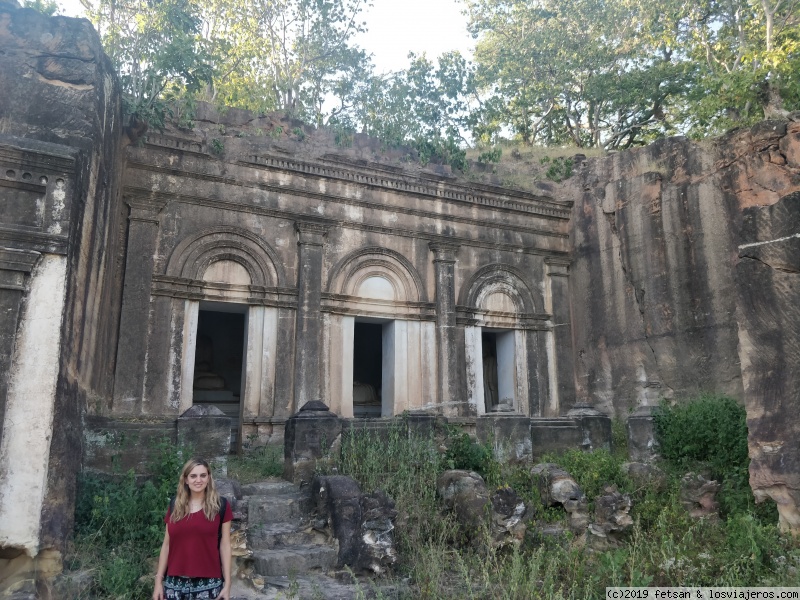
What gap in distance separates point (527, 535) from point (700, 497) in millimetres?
2039

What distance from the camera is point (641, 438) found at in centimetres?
937

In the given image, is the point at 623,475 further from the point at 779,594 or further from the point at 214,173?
the point at 214,173

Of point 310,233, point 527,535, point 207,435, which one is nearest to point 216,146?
point 310,233

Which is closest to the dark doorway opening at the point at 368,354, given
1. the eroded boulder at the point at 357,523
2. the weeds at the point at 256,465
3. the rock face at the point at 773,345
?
the weeds at the point at 256,465

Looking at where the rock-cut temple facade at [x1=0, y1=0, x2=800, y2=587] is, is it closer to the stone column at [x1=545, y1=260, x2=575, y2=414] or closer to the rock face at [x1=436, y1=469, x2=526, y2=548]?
the stone column at [x1=545, y1=260, x2=575, y2=414]

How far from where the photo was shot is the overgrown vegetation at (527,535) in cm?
491

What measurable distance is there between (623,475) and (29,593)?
6.35 m

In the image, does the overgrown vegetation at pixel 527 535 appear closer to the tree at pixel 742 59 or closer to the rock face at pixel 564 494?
the rock face at pixel 564 494

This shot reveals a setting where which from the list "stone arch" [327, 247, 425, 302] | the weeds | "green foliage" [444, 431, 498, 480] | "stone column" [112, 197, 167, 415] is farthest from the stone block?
"stone column" [112, 197, 167, 415]

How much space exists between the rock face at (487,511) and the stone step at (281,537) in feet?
4.50

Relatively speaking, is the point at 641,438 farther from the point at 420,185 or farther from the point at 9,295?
the point at 9,295

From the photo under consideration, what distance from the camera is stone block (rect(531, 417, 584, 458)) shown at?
9.44 m

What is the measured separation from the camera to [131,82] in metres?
10.4

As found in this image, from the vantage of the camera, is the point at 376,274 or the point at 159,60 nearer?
the point at 159,60
